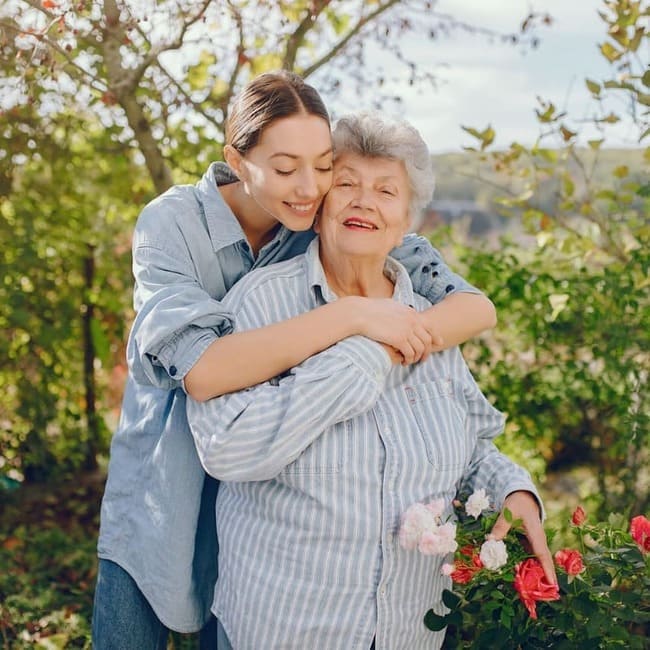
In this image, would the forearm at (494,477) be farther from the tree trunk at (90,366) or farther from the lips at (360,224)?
A: the tree trunk at (90,366)

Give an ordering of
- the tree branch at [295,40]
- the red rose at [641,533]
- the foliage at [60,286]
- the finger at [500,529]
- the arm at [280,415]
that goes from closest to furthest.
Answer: the arm at [280,415] < the finger at [500,529] < the red rose at [641,533] < the tree branch at [295,40] < the foliage at [60,286]

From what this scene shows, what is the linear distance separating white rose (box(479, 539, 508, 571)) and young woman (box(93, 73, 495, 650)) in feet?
1.56

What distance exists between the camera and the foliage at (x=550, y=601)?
2055mm

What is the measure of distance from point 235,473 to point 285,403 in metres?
0.19

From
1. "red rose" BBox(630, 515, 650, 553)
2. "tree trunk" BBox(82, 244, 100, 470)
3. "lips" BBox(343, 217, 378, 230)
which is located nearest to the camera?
"red rose" BBox(630, 515, 650, 553)

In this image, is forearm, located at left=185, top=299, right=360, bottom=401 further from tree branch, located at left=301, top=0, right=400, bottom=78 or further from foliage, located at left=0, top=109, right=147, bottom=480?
foliage, located at left=0, top=109, right=147, bottom=480

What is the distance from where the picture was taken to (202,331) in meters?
2.06

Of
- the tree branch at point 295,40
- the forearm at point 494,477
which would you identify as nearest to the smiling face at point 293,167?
the forearm at point 494,477

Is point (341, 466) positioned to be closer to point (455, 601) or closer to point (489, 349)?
point (455, 601)

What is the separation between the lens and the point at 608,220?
4.23 metres

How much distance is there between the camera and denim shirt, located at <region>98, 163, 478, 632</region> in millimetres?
2197

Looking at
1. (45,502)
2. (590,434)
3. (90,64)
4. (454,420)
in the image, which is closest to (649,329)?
(590,434)

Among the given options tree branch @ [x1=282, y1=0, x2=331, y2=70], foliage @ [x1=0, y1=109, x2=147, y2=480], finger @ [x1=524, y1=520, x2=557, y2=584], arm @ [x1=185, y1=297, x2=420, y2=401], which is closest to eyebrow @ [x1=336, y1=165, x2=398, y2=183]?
arm @ [x1=185, y1=297, x2=420, y2=401]

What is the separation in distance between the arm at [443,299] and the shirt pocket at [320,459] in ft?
1.28
